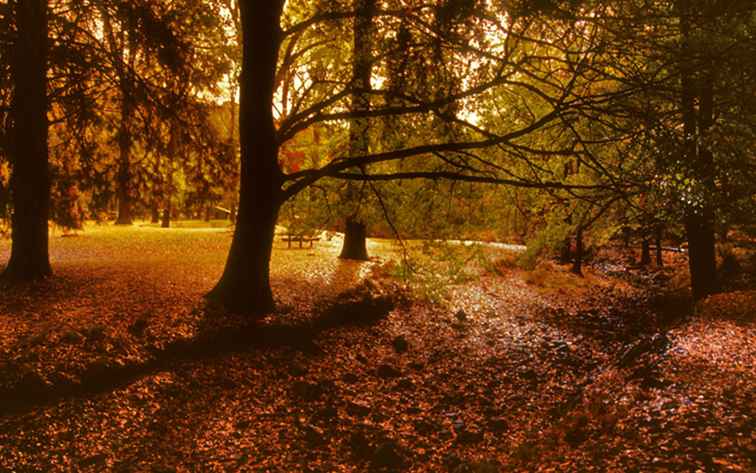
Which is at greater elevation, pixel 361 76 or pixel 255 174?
pixel 361 76

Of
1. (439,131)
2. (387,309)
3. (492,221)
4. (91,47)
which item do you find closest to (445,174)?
(439,131)

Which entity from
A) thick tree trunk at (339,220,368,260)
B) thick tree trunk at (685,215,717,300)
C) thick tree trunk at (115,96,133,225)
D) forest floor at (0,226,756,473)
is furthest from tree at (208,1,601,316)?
thick tree trunk at (339,220,368,260)

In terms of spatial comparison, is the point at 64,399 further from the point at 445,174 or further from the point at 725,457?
the point at 725,457

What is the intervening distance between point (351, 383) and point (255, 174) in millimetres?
4546

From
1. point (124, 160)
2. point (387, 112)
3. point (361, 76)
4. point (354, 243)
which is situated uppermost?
point (361, 76)

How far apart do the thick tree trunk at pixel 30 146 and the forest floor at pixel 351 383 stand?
79 centimetres

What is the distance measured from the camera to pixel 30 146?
1066 cm

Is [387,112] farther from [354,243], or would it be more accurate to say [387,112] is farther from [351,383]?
[354,243]

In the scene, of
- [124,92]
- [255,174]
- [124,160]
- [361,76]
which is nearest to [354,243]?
[255,174]

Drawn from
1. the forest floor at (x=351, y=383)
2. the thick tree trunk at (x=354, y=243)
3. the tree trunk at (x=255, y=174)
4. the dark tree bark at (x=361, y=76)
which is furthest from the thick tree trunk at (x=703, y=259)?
the tree trunk at (x=255, y=174)

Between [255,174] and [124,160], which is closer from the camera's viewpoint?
[255,174]

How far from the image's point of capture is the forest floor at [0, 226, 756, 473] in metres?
6.08

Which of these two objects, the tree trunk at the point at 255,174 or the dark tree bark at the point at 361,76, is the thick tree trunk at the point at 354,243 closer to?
the dark tree bark at the point at 361,76

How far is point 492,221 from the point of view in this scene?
12.8 metres
